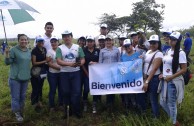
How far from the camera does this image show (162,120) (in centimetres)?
540

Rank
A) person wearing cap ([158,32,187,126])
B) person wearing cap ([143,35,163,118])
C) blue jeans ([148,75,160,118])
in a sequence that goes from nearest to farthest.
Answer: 1. person wearing cap ([158,32,187,126])
2. person wearing cap ([143,35,163,118])
3. blue jeans ([148,75,160,118])

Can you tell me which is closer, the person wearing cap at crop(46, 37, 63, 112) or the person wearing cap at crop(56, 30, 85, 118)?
the person wearing cap at crop(56, 30, 85, 118)

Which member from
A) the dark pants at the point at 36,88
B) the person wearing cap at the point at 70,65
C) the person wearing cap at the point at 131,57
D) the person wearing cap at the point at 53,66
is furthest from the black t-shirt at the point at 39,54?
the person wearing cap at the point at 131,57

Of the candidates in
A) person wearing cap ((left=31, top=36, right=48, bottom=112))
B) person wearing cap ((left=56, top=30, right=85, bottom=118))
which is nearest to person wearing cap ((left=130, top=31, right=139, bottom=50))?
person wearing cap ((left=56, top=30, right=85, bottom=118))

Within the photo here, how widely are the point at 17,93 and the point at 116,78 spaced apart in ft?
7.28

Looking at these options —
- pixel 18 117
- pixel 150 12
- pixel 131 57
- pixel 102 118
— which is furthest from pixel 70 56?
pixel 150 12

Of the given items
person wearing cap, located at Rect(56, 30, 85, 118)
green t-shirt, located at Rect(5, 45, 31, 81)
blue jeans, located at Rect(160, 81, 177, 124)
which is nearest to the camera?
blue jeans, located at Rect(160, 81, 177, 124)

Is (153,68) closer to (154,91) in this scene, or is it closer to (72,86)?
(154,91)

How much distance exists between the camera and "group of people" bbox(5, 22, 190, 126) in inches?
196

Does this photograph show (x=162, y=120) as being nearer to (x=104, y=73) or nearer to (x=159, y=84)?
(x=159, y=84)

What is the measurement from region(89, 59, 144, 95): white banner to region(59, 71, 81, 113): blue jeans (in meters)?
0.42

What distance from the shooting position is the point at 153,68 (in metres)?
5.32

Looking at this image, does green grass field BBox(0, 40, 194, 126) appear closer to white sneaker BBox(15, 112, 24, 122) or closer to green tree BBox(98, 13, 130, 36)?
white sneaker BBox(15, 112, 24, 122)

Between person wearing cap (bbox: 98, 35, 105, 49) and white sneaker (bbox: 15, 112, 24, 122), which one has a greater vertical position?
person wearing cap (bbox: 98, 35, 105, 49)
